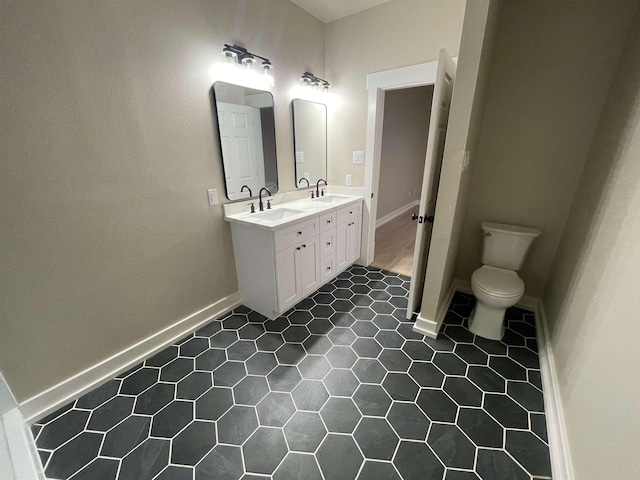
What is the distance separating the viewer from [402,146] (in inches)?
202

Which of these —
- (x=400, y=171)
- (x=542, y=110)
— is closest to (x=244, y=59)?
(x=542, y=110)

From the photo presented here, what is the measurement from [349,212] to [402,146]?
9.93 ft

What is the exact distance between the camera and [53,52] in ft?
4.24

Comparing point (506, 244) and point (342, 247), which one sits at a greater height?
point (506, 244)

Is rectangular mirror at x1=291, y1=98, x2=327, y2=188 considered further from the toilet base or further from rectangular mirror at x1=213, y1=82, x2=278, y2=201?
the toilet base

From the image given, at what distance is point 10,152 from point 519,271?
139 inches

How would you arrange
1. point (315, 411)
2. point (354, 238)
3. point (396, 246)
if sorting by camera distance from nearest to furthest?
point (315, 411)
point (354, 238)
point (396, 246)

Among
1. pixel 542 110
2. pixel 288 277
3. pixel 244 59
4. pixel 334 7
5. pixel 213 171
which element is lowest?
pixel 288 277

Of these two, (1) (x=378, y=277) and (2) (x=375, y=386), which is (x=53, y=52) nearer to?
(2) (x=375, y=386)

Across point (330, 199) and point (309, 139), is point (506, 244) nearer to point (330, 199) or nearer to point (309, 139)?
point (330, 199)

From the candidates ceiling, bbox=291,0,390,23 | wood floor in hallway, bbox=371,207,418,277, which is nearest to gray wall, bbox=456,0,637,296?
wood floor in hallway, bbox=371,207,418,277

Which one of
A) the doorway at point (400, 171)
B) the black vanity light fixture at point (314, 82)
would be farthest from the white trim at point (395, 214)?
the black vanity light fixture at point (314, 82)

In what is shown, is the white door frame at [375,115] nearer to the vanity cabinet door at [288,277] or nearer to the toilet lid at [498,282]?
the vanity cabinet door at [288,277]

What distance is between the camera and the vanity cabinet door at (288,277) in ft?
6.92
